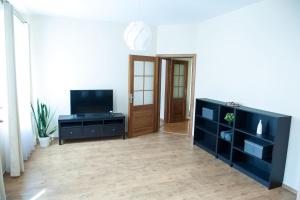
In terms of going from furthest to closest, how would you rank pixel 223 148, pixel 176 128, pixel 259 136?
pixel 176 128, pixel 223 148, pixel 259 136

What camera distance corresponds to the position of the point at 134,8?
3.89 m

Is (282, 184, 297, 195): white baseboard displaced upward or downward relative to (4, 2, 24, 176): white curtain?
downward

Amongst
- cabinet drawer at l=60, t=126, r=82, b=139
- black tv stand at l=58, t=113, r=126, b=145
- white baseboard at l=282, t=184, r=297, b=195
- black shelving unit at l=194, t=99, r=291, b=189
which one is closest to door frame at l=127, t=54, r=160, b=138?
black tv stand at l=58, t=113, r=126, b=145

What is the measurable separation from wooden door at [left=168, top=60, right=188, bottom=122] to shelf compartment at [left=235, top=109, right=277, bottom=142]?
3045mm

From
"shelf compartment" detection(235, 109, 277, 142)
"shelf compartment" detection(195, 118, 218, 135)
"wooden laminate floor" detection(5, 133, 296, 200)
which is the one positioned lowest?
"wooden laminate floor" detection(5, 133, 296, 200)

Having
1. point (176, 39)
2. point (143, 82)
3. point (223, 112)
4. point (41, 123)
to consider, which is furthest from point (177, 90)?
point (41, 123)

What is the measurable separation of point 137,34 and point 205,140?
3078 mm

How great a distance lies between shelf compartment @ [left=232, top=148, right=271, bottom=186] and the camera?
10.4 feet

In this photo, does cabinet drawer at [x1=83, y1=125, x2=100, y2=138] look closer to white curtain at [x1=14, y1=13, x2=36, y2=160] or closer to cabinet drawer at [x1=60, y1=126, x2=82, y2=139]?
cabinet drawer at [x1=60, y1=126, x2=82, y2=139]

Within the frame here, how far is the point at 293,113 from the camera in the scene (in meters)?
2.92

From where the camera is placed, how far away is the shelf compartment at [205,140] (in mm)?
4398

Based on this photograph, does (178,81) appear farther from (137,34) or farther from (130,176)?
(137,34)

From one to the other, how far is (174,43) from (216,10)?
1453mm

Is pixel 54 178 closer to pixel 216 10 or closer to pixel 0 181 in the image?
pixel 0 181
